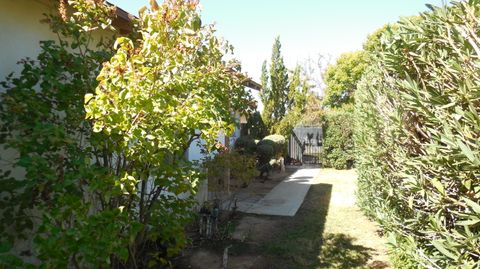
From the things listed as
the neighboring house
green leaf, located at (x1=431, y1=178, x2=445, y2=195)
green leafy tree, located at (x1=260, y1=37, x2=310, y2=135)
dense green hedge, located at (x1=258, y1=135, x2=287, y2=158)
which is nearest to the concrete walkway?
dense green hedge, located at (x1=258, y1=135, x2=287, y2=158)

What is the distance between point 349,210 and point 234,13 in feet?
20.1

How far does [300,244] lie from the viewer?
694cm

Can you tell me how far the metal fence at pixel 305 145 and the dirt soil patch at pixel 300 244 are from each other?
1145cm

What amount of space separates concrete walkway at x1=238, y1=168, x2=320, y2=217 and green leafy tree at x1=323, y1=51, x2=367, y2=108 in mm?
20932

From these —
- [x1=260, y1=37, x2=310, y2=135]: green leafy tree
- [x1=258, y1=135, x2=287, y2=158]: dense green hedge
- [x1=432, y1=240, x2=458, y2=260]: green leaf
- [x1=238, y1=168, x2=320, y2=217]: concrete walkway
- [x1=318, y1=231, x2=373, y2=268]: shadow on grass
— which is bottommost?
[x1=318, y1=231, x2=373, y2=268]: shadow on grass

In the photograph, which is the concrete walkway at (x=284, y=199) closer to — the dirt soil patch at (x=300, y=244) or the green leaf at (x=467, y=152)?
the dirt soil patch at (x=300, y=244)

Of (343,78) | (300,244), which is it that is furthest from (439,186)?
(343,78)

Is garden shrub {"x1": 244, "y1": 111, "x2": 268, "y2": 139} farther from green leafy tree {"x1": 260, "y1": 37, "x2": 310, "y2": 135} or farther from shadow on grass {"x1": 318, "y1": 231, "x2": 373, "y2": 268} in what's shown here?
Result: shadow on grass {"x1": 318, "y1": 231, "x2": 373, "y2": 268}

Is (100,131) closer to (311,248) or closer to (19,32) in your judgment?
(19,32)

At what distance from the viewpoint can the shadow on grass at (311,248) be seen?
6.04m

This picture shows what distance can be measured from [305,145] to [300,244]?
52.3 ft

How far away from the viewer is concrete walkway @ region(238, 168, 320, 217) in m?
9.66

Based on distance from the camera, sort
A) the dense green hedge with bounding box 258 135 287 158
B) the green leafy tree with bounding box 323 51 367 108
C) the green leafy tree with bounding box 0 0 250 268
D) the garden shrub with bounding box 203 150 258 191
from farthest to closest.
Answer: the green leafy tree with bounding box 323 51 367 108 → the dense green hedge with bounding box 258 135 287 158 → the garden shrub with bounding box 203 150 258 191 → the green leafy tree with bounding box 0 0 250 268

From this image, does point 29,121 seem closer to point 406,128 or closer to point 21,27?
point 21,27
